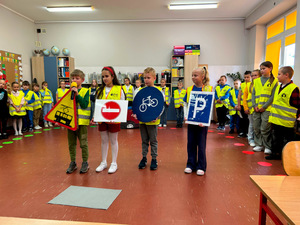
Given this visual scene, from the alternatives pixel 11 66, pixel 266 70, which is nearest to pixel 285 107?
pixel 266 70

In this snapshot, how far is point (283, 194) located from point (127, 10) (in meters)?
6.74

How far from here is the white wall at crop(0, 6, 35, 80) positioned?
6188mm

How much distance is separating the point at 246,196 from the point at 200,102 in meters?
1.12

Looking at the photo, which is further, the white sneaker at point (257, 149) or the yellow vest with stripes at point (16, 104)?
the yellow vest with stripes at point (16, 104)

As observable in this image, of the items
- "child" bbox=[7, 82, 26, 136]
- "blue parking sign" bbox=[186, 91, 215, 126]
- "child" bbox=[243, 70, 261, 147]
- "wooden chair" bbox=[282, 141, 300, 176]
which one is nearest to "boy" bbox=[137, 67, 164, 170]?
"blue parking sign" bbox=[186, 91, 215, 126]

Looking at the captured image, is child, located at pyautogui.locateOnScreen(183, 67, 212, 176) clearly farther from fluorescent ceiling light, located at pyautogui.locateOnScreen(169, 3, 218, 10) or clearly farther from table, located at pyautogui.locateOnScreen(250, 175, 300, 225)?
fluorescent ceiling light, located at pyautogui.locateOnScreen(169, 3, 218, 10)

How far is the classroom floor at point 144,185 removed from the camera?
1843 millimetres

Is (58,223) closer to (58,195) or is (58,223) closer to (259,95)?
(58,195)

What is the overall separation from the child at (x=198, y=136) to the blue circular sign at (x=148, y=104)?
36 centimetres

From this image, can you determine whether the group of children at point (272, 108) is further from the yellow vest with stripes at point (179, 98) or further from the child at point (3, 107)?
the child at point (3, 107)

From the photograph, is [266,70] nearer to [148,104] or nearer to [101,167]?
[148,104]

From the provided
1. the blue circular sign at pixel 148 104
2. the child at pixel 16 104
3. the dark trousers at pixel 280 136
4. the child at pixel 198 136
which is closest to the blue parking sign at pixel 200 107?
the child at pixel 198 136

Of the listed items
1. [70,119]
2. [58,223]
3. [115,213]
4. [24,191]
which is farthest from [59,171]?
[58,223]

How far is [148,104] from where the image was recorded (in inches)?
106
